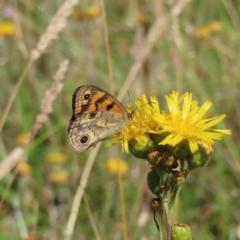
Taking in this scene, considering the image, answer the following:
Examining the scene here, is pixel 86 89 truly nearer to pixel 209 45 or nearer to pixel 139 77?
pixel 139 77

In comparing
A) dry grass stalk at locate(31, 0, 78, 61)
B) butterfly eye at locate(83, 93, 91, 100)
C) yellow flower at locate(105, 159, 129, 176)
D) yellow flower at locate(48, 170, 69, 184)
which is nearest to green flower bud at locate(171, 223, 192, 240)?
butterfly eye at locate(83, 93, 91, 100)

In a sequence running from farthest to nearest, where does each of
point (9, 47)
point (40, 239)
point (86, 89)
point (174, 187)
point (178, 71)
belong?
point (9, 47) → point (178, 71) → point (40, 239) → point (86, 89) → point (174, 187)

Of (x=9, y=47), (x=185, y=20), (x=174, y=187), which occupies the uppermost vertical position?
(x=9, y=47)

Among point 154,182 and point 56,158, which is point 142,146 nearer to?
point 154,182

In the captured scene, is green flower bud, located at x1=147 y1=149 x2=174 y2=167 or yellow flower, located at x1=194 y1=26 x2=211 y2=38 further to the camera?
yellow flower, located at x1=194 y1=26 x2=211 y2=38

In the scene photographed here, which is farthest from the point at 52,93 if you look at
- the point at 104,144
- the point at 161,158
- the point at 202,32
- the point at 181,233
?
the point at 202,32

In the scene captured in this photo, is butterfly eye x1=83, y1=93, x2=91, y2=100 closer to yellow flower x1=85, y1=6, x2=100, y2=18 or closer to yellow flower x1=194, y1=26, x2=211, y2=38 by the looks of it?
yellow flower x1=85, y1=6, x2=100, y2=18

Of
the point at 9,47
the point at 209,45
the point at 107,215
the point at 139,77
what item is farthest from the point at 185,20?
the point at 107,215
